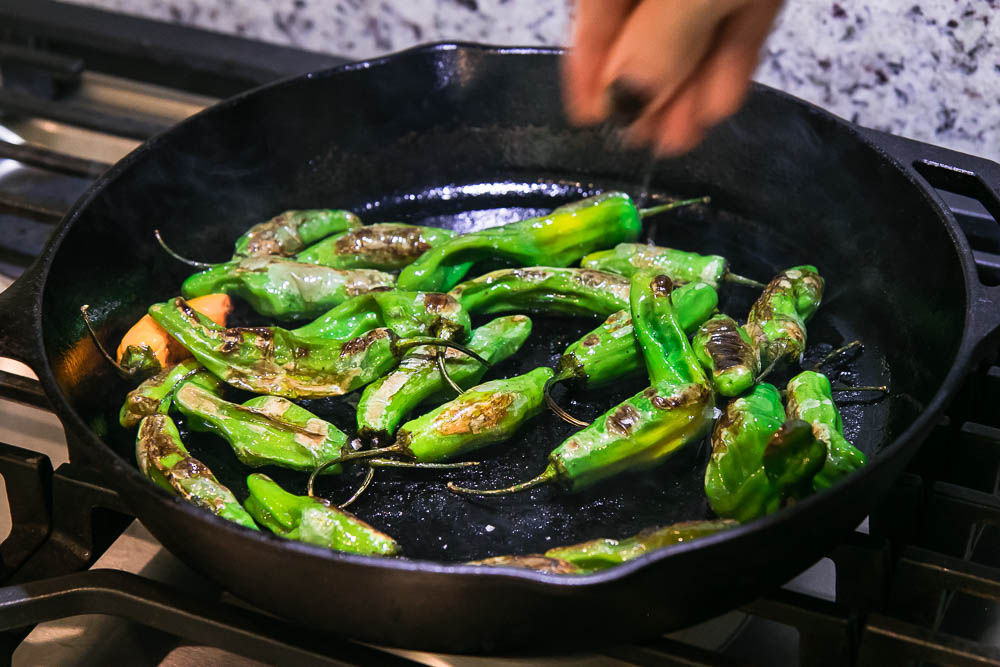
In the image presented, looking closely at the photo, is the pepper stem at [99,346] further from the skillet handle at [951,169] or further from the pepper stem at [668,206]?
the skillet handle at [951,169]

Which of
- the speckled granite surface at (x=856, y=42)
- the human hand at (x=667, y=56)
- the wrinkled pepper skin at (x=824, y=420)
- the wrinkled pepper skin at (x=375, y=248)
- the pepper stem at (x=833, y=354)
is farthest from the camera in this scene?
the speckled granite surface at (x=856, y=42)

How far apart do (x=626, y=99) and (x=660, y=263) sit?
1.62ft

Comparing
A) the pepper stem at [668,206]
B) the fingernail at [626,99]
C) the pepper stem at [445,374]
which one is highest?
the fingernail at [626,99]

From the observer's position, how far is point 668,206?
65.9 inches

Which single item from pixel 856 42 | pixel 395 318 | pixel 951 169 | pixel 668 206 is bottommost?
pixel 395 318

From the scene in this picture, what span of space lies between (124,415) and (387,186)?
712mm

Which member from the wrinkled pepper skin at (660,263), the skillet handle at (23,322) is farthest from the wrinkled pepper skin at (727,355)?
the skillet handle at (23,322)

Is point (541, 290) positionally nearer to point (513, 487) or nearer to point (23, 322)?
point (513, 487)

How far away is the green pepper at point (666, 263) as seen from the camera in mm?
1543

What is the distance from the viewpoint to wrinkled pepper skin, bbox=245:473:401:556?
1.12 m

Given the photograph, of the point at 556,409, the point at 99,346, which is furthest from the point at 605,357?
the point at 99,346

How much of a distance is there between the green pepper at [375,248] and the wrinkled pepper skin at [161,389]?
0.29 metres

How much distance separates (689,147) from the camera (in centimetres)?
177

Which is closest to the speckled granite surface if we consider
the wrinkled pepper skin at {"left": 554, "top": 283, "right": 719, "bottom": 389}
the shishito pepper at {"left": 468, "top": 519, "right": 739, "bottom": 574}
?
the wrinkled pepper skin at {"left": 554, "top": 283, "right": 719, "bottom": 389}
